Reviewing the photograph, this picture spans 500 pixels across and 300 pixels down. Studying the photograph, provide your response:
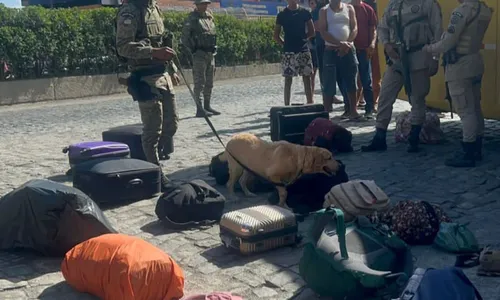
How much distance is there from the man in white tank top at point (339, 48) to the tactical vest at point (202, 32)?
7.18ft

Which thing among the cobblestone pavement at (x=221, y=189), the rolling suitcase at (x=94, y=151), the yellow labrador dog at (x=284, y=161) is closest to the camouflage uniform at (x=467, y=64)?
the cobblestone pavement at (x=221, y=189)

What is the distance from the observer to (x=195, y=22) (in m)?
11.5

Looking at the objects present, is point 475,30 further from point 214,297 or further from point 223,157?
point 214,297

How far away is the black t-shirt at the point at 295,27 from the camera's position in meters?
10.6

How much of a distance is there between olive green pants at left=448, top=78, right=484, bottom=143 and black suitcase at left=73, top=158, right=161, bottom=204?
3098 millimetres

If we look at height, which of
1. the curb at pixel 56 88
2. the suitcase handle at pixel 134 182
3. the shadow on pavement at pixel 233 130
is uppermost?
the suitcase handle at pixel 134 182

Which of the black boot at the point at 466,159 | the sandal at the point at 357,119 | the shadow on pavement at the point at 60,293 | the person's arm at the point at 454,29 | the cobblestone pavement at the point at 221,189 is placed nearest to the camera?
the shadow on pavement at the point at 60,293

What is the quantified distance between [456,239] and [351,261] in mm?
1105

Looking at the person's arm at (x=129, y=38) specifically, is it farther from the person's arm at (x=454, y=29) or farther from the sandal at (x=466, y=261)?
the sandal at (x=466, y=261)

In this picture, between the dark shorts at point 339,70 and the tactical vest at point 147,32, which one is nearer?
the tactical vest at point 147,32

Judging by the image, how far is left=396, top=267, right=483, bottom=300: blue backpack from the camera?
121 inches

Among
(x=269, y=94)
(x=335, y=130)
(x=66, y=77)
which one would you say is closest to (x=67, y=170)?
(x=335, y=130)

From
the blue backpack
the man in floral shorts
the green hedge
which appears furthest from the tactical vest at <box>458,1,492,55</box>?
the green hedge

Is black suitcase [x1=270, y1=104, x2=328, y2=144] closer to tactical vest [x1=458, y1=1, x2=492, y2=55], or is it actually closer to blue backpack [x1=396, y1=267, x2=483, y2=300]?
tactical vest [x1=458, y1=1, x2=492, y2=55]
